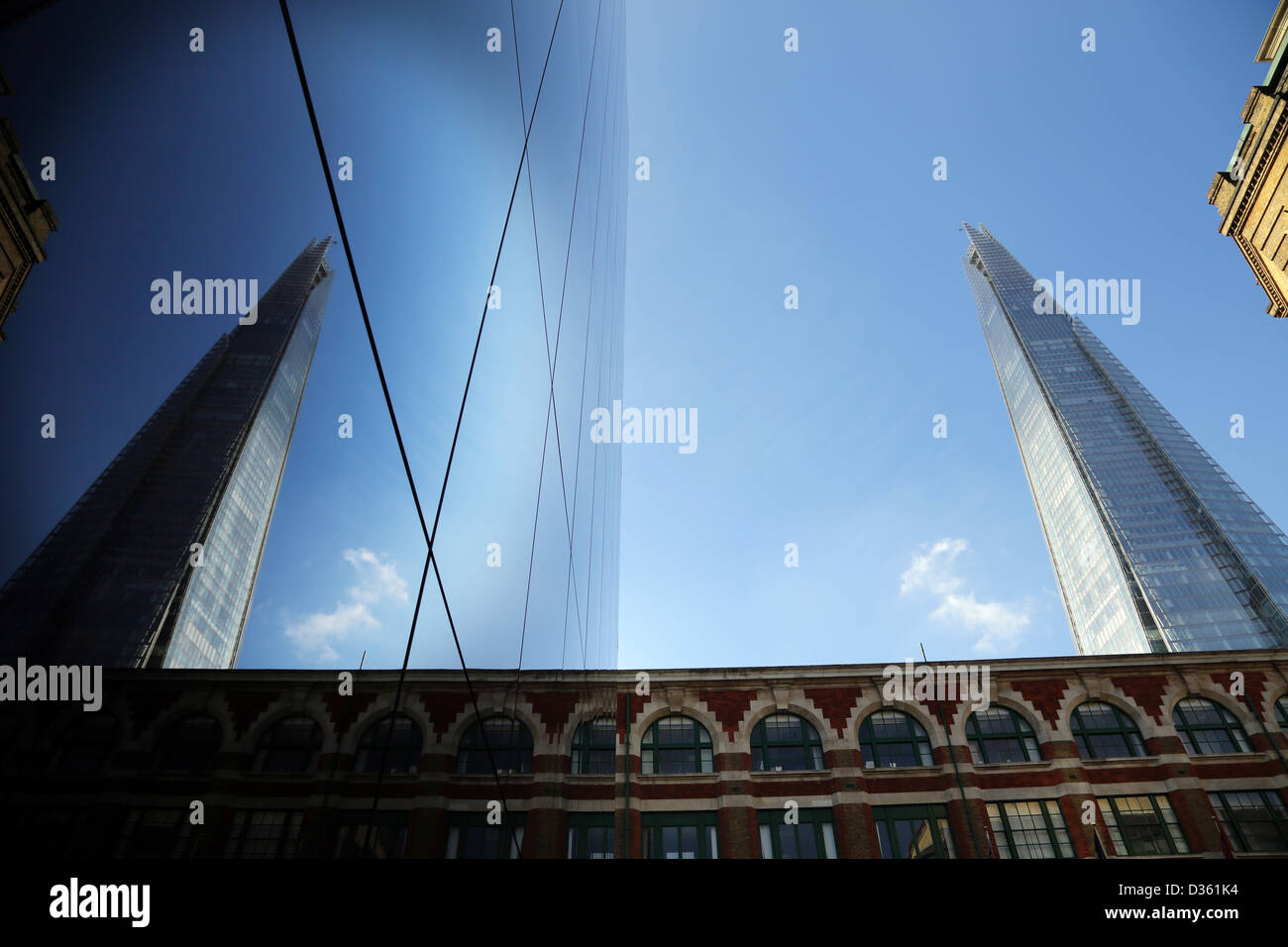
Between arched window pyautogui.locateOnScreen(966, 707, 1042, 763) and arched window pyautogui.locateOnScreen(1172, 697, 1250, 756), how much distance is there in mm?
5912

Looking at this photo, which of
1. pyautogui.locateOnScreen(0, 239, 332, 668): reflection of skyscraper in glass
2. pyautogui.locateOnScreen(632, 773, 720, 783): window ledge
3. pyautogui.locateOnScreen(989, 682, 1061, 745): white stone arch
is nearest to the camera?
pyautogui.locateOnScreen(0, 239, 332, 668): reflection of skyscraper in glass

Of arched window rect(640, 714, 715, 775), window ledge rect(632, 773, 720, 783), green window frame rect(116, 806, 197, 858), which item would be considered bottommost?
green window frame rect(116, 806, 197, 858)

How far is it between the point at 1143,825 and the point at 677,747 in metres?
17.2

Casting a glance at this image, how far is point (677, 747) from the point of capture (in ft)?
96.5

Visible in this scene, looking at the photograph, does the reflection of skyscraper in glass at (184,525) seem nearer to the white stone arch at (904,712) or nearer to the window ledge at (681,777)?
the window ledge at (681,777)

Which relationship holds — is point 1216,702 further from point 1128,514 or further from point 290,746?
point 1128,514

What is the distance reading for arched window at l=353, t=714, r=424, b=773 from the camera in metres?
4.67

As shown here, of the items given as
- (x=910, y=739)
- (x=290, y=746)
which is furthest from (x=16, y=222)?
(x=910, y=739)

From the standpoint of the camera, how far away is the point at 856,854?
2608 centimetres

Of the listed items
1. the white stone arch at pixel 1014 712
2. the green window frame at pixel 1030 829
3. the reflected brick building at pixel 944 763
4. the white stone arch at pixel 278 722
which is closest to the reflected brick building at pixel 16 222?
the white stone arch at pixel 278 722

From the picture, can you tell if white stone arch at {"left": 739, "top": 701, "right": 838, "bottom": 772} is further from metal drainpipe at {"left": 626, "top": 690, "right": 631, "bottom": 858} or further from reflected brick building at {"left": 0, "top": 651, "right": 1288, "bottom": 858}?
metal drainpipe at {"left": 626, "top": 690, "right": 631, "bottom": 858}

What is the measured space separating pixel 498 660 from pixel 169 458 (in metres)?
6.06

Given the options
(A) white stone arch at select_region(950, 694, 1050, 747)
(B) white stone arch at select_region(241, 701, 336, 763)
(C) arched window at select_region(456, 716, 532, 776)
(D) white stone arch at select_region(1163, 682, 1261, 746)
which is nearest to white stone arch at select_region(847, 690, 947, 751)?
(A) white stone arch at select_region(950, 694, 1050, 747)
